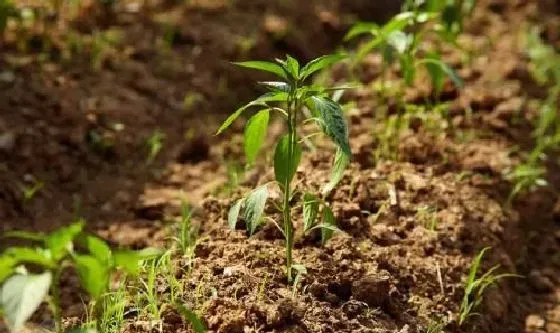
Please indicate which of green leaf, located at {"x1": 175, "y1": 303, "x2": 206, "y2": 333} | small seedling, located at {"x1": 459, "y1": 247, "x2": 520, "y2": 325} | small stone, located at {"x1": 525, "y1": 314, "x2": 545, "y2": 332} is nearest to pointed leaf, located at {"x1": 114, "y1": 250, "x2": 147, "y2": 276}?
green leaf, located at {"x1": 175, "y1": 303, "x2": 206, "y2": 333}

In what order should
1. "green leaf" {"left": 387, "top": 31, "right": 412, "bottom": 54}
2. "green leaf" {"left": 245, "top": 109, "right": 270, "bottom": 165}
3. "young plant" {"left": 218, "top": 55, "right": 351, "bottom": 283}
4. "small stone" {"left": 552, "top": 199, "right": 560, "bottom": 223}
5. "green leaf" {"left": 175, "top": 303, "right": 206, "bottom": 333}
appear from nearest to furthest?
"green leaf" {"left": 175, "top": 303, "right": 206, "bottom": 333} → "young plant" {"left": 218, "top": 55, "right": 351, "bottom": 283} → "green leaf" {"left": 245, "top": 109, "right": 270, "bottom": 165} → "green leaf" {"left": 387, "top": 31, "right": 412, "bottom": 54} → "small stone" {"left": 552, "top": 199, "right": 560, "bottom": 223}

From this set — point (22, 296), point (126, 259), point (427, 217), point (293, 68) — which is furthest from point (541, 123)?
point (22, 296)

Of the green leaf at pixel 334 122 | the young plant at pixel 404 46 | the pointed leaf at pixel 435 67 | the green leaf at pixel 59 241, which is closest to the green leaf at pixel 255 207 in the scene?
the green leaf at pixel 334 122

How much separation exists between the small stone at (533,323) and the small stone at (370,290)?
64cm

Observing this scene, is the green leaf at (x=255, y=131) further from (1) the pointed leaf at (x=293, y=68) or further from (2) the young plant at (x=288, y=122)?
(1) the pointed leaf at (x=293, y=68)

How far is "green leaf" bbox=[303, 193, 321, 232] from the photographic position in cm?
263

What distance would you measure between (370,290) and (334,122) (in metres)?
0.53

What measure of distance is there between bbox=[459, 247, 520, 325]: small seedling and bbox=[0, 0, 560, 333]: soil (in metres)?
0.03

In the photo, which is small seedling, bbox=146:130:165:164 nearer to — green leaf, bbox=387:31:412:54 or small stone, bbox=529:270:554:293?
green leaf, bbox=387:31:412:54

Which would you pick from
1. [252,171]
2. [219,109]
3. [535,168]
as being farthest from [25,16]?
[535,168]

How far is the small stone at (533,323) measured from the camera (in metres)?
3.04

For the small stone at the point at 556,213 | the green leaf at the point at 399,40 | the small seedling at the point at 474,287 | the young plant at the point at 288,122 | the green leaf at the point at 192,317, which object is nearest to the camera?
the green leaf at the point at 192,317

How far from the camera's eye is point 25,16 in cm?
402

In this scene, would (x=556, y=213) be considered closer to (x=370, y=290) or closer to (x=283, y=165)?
(x=370, y=290)
